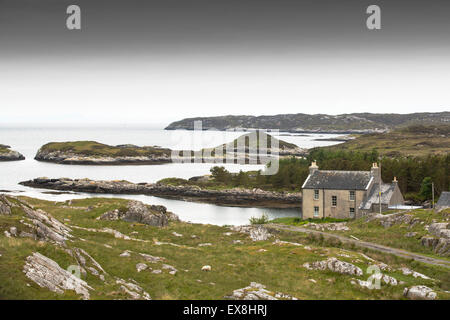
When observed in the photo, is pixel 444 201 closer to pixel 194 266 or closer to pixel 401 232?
pixel 401 232

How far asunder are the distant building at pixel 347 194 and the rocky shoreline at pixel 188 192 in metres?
36.1

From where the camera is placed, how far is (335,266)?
98.7 ft

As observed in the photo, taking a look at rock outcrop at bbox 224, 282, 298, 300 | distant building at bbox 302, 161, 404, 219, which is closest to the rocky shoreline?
distant building at bbox 302, 161, 404, 219

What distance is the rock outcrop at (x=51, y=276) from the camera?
698 inches

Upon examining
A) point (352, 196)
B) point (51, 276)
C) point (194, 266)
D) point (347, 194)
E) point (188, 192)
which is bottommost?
point (188, 192)

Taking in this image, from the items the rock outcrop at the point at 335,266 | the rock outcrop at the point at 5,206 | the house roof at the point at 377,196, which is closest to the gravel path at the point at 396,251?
the rock outcrop at the point at 335,266

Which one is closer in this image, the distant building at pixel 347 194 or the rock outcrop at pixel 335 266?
the rock outcrop at pixel 335 266

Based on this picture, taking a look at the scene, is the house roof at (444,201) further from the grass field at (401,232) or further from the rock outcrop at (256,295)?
the rock outcrop at (256,295)

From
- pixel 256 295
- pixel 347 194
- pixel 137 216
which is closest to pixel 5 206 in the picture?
pixel 256 295

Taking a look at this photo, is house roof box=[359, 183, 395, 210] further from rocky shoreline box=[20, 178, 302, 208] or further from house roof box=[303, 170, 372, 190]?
rocky shoreline box=[20, 178, 302, 208]

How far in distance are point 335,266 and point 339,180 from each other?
40.3 m

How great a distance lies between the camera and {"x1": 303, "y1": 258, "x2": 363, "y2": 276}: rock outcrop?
2930cm

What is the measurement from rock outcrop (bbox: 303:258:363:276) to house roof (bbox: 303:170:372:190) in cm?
3768

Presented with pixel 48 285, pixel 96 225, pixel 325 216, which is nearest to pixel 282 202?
pixel 325 216
